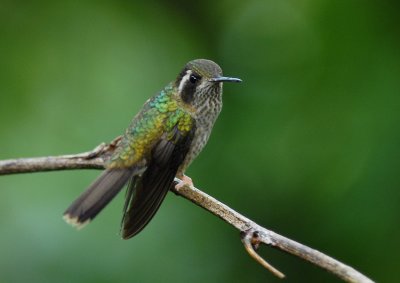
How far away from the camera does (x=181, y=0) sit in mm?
4621

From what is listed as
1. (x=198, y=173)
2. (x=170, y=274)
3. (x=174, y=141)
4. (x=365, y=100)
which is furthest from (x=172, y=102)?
(x=365, y=100)

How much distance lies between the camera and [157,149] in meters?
3.43

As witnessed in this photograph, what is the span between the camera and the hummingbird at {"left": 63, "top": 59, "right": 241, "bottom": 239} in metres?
3.06

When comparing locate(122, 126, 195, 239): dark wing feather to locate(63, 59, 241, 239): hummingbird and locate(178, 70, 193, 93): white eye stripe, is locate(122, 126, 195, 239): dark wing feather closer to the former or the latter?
locate(63, 59, 241, 239): hummingbird

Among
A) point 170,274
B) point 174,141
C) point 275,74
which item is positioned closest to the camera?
point 174,141

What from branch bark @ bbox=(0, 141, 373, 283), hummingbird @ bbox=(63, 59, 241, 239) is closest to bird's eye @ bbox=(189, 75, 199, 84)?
hummingbird @ bbox=(63, 59, 241, 239)

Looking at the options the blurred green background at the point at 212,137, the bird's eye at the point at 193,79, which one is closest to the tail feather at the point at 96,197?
→ the blurred green background at the point at 212,137

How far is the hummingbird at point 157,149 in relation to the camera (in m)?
3.06

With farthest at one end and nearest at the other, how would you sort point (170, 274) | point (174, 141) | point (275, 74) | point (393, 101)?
point (275, 74) → point (393, 101) → point (170, 274) → point (174, 141)

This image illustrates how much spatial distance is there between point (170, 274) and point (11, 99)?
1.17 meters

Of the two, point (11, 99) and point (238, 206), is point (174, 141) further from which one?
point (11, 99)

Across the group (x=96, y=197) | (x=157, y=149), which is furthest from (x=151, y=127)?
(x=96, y=197)

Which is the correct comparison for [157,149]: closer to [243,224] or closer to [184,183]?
[184,183]

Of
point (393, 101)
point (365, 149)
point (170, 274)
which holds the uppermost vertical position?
point (393, 101)
